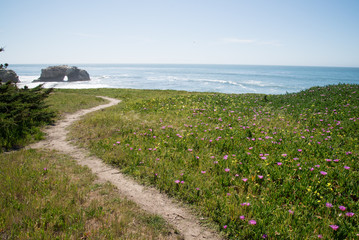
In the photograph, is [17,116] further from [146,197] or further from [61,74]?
[61,74]

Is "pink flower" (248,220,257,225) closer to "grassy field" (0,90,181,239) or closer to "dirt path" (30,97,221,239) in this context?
"dirt path" (30,97,221,239)

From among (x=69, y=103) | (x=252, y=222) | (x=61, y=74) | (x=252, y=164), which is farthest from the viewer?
(x=61, y=74)

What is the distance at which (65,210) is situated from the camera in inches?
159

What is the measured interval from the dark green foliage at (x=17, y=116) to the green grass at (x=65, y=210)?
11.4 feet

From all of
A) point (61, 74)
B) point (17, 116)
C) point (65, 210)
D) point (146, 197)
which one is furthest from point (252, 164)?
point (61, 74)

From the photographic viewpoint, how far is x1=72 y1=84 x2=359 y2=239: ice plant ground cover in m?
3.87

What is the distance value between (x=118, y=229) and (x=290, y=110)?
1253cm

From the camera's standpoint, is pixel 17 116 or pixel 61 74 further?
pixel 61 74

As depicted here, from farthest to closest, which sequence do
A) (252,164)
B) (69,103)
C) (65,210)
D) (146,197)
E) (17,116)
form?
(69,103)
(17,116)
(252,164)
(146,197)
(65,210)

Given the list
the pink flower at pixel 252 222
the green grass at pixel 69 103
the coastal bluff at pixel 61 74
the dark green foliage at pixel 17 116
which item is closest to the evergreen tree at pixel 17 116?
the dark green foliage at pixel 17 116

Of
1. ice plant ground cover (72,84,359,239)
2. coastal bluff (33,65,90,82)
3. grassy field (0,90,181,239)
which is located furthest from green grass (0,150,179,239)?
coastal bluff (33,65,90,82)

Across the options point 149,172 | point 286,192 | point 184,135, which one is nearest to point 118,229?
point 149,172

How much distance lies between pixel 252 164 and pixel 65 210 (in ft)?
16.4

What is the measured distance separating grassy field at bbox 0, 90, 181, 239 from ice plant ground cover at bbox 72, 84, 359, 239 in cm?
116
